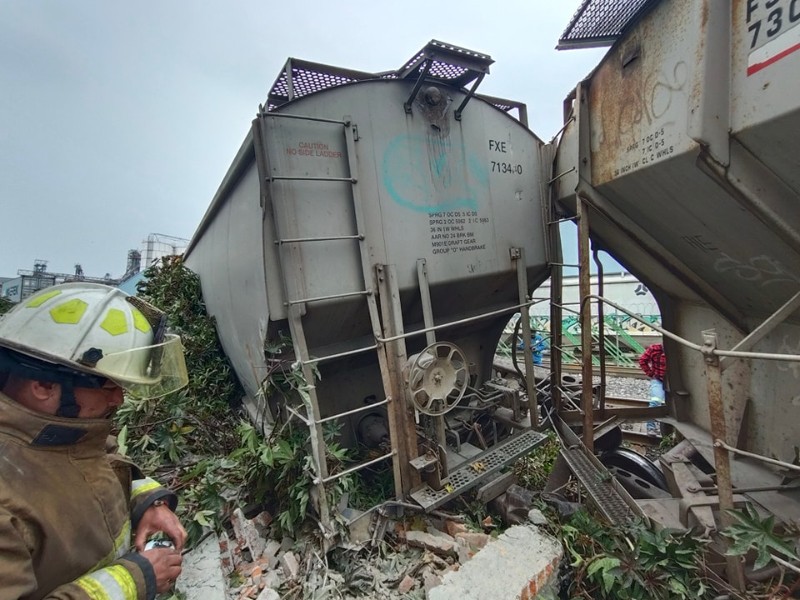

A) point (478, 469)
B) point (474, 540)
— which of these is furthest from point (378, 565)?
point (478, 469)

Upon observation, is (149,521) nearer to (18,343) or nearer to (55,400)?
(55,400)

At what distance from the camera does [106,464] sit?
153cm

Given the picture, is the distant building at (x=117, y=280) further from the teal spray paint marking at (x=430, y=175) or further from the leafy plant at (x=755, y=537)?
the leafy plant at (x=755, y=537)

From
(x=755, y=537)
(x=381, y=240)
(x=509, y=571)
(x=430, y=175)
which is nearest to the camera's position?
(x=755, y=537)

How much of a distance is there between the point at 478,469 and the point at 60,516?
284 cm

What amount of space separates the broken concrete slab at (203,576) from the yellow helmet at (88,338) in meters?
1.34

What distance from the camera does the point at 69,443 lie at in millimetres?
1359

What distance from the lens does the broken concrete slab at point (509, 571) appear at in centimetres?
205

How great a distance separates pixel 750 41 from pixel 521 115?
8.77 feet

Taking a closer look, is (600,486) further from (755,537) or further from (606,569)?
(755,537)

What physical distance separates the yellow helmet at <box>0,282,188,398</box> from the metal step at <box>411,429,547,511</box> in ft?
7.31

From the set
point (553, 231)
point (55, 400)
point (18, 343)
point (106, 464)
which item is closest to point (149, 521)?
A: point (106, 464)

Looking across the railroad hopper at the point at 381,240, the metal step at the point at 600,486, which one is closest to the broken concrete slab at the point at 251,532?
the railroad hopper at the point at 381,240

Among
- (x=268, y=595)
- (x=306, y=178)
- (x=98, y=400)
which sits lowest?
(x=268, y=595)
